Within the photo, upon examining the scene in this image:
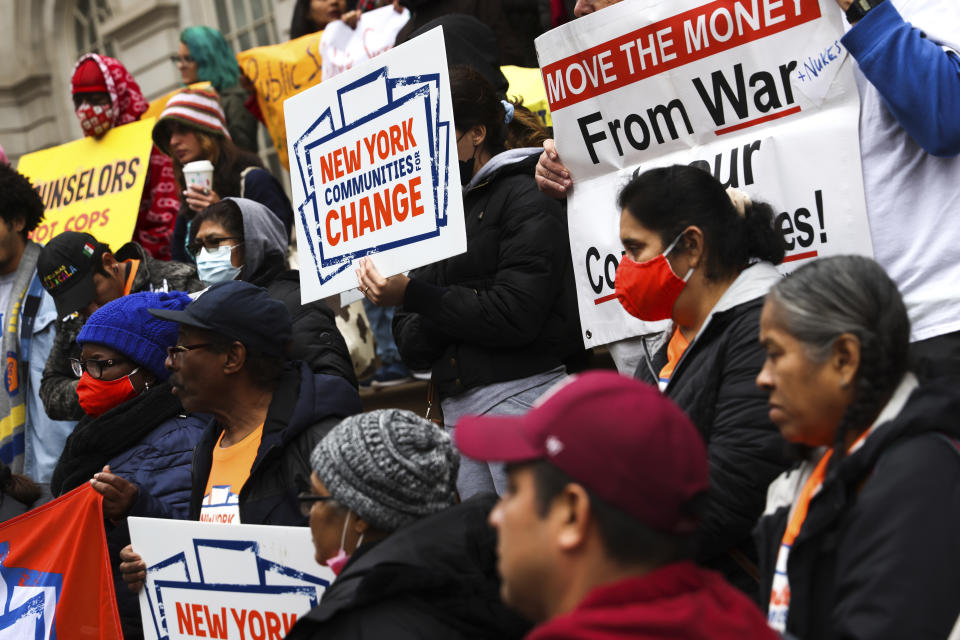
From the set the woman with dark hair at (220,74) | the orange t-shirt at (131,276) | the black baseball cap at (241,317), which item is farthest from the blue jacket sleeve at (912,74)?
the woman with dark hair at (220,74)

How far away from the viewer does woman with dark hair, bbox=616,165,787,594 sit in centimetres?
292

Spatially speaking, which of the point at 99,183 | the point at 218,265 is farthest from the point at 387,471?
the point at 99,183

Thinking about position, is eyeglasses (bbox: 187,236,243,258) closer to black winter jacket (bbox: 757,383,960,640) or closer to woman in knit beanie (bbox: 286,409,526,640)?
woman in knit beanie (bbox: 286,409,526,640)

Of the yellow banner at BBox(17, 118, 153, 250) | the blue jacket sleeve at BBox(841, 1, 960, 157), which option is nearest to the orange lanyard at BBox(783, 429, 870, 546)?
the blue jacket sleeve at BBox(841, 1, 960, 157)

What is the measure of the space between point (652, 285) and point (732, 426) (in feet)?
1.83

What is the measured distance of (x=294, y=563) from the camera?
343 centimetres

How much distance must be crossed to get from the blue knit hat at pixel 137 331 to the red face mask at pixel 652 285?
1.99 m

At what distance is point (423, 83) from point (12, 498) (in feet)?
8.97

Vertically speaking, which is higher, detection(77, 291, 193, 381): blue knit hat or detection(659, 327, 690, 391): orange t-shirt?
detection(77, 291, 193, 381): blue knit hat

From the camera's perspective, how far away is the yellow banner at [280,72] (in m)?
7.95

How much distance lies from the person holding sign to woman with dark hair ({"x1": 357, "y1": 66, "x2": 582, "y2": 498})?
3.51 metres

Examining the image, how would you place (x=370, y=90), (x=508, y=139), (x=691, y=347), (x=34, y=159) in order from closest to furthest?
(x=691, y=347) < (x=370, y=90) < (x=508, y=139) < (x=34, y=159)

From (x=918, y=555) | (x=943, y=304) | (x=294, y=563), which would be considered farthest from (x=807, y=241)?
(x=294, y=563)

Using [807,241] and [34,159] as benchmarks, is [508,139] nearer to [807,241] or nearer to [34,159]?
[807,241]
